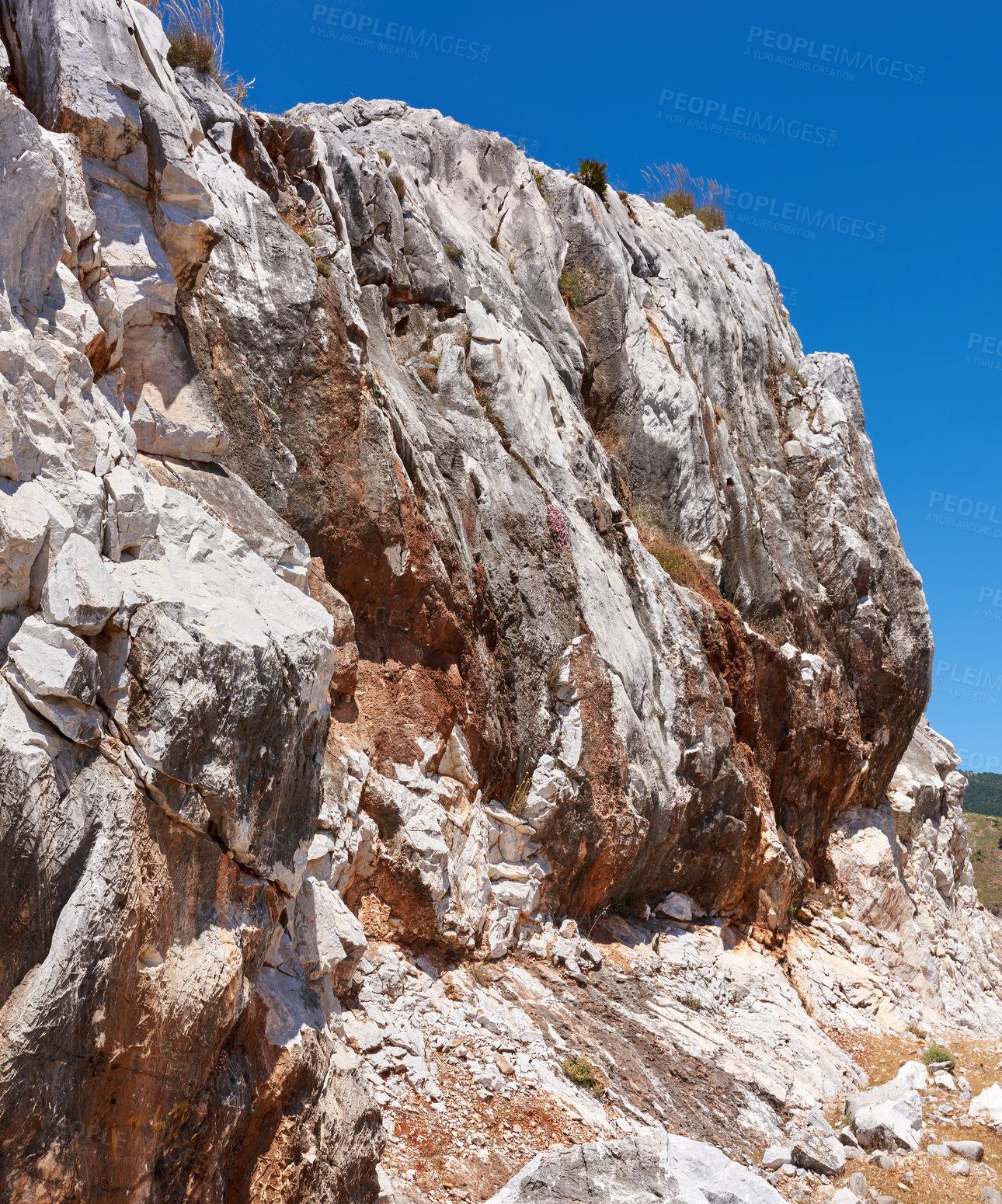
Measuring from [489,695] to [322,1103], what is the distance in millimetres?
5694

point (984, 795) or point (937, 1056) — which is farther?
point (984, 795)

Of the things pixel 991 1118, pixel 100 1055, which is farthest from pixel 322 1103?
pixel 991 1118

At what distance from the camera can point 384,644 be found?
1020 cm

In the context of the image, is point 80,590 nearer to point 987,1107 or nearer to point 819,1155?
point 819,1155

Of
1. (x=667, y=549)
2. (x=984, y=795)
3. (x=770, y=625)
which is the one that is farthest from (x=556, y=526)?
(x=984, y=795)

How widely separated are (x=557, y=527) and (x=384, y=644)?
3.51 meters

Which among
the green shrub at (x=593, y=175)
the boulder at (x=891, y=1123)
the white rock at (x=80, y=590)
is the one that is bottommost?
the boulder at (x=891, y=1123)

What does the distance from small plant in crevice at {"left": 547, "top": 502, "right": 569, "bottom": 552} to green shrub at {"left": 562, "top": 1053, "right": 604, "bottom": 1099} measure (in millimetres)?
6422

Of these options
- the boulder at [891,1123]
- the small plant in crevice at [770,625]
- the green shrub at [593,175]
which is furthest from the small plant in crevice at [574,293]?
the boulder at [891,1123]

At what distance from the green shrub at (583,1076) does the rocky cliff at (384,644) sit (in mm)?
243

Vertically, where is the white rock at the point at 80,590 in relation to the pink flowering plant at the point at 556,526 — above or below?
below

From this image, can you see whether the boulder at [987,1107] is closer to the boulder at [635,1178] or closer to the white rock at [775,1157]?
the white rock at [775,1157]

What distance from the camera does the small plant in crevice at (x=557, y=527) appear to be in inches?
489

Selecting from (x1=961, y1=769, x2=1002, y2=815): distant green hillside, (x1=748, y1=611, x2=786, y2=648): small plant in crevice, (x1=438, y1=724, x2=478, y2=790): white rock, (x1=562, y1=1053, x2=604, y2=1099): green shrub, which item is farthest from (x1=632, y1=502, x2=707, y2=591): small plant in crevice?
(x1=961, y1=769, x2=1002, y2=815): distant green hillside
